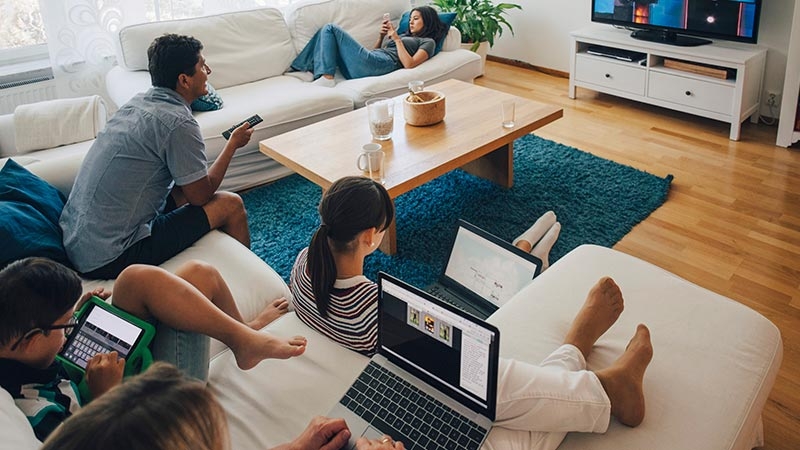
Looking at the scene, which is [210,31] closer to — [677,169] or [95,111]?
[95,111]

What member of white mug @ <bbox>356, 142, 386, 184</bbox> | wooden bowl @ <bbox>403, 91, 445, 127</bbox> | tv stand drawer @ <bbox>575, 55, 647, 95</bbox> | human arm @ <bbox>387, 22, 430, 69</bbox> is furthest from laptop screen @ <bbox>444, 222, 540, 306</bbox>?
tv stand drawer @ <bbox>575, 55, 647, 95</bbox>

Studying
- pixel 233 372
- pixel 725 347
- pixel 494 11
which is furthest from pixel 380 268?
pixel 494 11

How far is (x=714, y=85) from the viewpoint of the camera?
389 centimetres

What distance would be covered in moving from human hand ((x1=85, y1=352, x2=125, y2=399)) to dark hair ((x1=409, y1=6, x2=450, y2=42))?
3372mm

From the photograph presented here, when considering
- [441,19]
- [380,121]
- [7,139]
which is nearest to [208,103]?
[7,139]

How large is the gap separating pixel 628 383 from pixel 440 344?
422mm

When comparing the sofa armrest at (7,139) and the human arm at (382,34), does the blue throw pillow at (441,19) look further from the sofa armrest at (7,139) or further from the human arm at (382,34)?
the sofa armrest at (7,139)

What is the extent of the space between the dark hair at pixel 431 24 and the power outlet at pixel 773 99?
203 cm

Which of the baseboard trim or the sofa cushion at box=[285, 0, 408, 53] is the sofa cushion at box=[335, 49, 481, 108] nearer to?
the sofa cushion at box=[285, 0, 408, 53]

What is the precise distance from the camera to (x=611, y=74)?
14.4ft

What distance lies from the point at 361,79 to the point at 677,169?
1875mm

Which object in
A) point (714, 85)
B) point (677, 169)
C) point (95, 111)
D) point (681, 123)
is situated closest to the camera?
point (95, 111)

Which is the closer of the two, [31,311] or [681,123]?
[31,311]

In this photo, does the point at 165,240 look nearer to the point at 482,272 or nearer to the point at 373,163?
the point at 373,163
